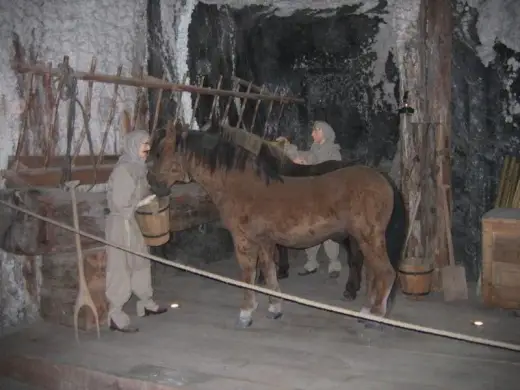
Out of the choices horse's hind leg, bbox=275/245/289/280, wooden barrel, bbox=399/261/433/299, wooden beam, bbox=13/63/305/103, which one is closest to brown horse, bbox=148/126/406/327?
wooden barrel, bbox=399/261/433/299

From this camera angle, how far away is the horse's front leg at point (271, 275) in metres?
5.34

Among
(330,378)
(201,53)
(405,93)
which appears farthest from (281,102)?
(330,378)

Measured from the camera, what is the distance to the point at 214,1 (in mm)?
7559

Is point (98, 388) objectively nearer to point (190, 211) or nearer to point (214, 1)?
point (190, 211)

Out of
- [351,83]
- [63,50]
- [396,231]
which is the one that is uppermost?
[63,50]

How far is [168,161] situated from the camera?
504 centimetres

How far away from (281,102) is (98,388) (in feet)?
16.9

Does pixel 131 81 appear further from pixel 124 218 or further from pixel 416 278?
pixel 416 278

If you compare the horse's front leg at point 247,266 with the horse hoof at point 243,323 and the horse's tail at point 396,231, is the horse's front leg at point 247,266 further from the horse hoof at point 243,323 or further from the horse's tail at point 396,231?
the horse's tail at point 396,231

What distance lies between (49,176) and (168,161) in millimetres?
1244

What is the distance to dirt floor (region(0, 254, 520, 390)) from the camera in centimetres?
409

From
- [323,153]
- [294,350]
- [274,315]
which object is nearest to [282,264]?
[323,153]

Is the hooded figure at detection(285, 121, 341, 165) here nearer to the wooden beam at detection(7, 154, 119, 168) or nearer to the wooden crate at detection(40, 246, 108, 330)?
the wooden beam at detection(7, 154, 119, 168)

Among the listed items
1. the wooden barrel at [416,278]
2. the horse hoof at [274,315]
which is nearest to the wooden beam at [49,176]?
the horse hoof at [274,315]
